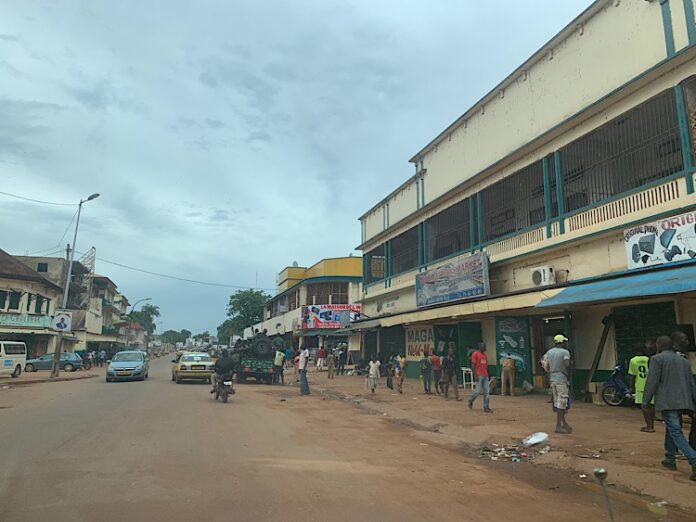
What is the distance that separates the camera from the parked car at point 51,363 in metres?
36.5

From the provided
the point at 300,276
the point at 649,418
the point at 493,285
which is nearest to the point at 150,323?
the point at 300,276

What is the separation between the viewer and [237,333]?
3504 inches

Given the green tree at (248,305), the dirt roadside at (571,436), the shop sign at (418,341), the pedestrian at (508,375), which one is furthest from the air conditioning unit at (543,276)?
the green tree at (248,305)

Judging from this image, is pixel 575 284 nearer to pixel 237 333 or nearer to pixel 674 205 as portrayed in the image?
pixel 674 205

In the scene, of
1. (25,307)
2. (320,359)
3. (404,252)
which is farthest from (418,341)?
(25,307)

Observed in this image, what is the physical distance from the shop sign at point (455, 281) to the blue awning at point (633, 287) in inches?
187

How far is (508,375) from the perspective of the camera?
1750cm

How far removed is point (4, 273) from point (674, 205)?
4431 centimetres

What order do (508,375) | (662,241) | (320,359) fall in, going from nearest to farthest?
(662,241)
(508,375)
(320,359)

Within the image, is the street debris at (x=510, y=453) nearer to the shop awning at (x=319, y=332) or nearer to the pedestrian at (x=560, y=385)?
the pedestrian at (x=560, y=385)

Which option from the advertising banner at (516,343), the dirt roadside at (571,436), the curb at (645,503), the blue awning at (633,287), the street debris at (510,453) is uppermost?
the blue awning at (633,287)

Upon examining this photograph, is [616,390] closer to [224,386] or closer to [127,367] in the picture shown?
[224,386]

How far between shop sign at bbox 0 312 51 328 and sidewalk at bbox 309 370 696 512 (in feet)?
111

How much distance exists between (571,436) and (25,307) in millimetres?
44466
